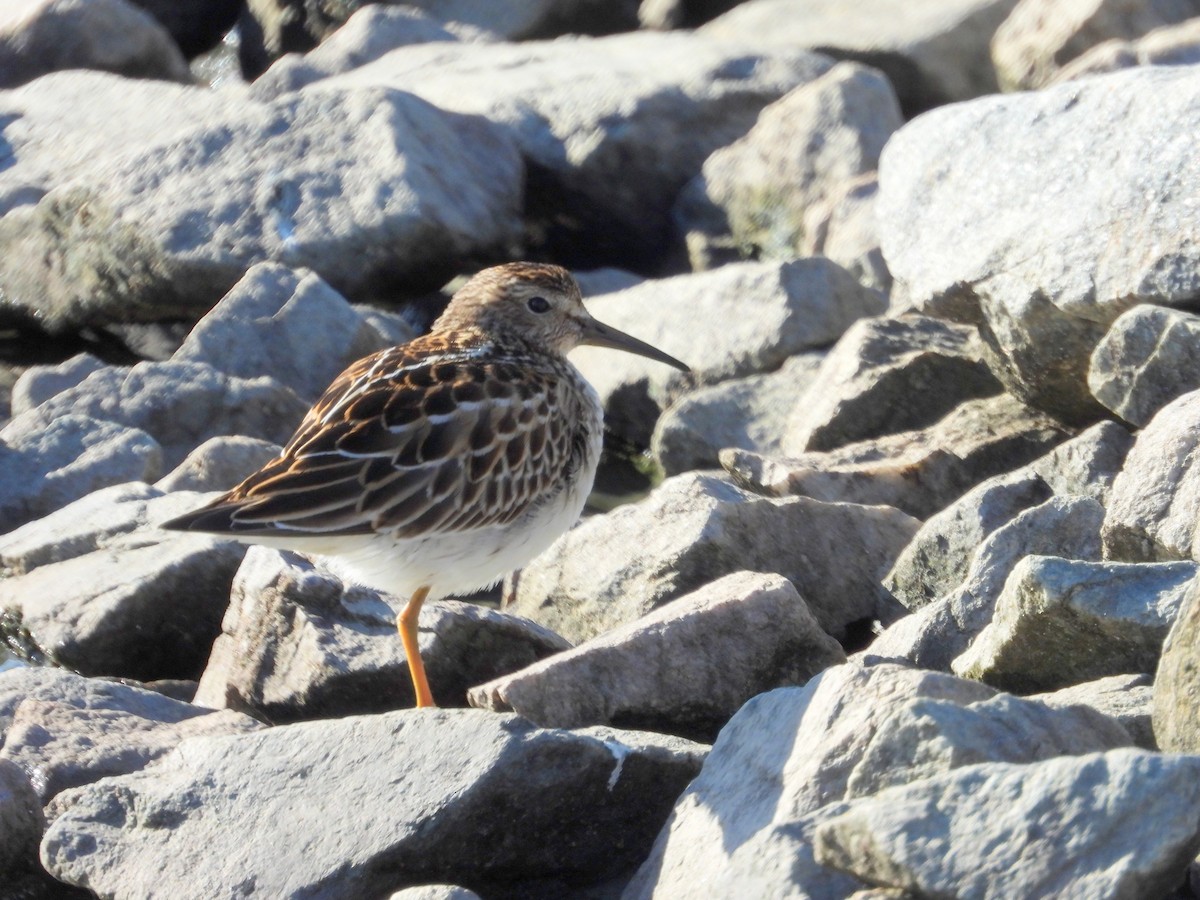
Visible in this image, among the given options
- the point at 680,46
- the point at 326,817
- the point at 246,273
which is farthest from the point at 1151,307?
the point at 680,46

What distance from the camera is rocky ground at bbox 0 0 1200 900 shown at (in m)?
4.83

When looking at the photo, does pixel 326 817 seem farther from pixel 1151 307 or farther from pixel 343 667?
pixel 1151 307

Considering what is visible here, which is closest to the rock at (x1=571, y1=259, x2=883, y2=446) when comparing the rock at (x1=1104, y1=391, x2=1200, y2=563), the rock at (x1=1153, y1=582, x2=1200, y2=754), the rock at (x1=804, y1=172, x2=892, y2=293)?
the rock at (x1=804, y1=172, x2=892, y2=293)

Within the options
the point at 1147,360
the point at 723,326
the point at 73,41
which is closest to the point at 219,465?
the point at 723,326

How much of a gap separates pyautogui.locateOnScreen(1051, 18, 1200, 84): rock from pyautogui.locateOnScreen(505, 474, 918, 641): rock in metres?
6.05

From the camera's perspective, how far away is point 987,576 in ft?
21.0

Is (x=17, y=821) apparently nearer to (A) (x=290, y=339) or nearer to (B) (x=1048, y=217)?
(B) (x=1048, y=217)

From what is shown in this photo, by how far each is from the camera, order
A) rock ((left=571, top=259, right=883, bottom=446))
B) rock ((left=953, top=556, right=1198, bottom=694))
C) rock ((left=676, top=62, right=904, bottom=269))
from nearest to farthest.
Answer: rock ((left=953, top=556, right=1198, bottom=694)) → rock ((left=571, top=259, right=883, bottom=446)) → rock ((left=676, top=62, right=904, bottom=269))

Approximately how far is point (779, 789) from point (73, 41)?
14490mm

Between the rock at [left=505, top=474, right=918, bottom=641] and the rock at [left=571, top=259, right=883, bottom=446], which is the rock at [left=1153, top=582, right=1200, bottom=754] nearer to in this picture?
the rock at [left=505, top=474, right=918, bottom=641]

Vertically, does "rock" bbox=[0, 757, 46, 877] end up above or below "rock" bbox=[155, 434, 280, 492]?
above

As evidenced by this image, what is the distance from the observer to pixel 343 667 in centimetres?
689

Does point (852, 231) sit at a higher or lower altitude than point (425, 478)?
lower

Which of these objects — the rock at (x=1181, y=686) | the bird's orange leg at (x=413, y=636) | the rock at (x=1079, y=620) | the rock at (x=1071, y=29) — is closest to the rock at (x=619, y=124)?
the rock at (x=1071, y=29)
